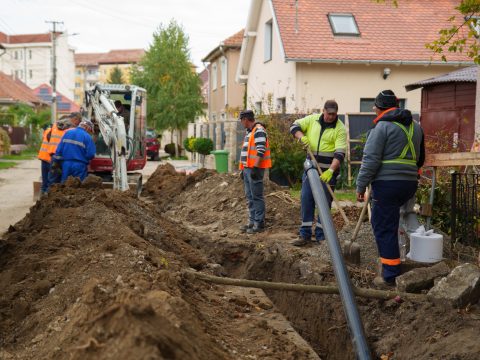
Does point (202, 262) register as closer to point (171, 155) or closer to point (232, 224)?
point (232, 224)

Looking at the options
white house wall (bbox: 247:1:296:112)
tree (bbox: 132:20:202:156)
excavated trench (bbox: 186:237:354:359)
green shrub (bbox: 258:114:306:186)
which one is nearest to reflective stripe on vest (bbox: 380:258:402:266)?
excavated trench (bbox: 186:237:354:359)

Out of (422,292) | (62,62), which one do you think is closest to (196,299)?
(422,292)

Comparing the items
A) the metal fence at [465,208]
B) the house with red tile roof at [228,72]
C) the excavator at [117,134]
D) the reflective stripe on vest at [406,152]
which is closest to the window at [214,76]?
the house with red tile roof at [228,72]

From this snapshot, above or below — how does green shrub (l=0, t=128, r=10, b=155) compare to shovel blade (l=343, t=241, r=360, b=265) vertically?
above

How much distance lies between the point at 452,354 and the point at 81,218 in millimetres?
5233

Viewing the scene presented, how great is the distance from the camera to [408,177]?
6.14 metres

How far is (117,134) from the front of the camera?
12.5m

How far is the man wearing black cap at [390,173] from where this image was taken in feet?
20.0

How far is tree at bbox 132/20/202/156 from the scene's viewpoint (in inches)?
1511

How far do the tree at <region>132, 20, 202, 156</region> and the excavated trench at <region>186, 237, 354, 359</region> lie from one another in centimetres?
2925

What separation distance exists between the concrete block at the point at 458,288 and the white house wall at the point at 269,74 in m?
14.0

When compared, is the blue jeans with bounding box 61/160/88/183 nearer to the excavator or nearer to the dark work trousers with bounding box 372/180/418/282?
the excavator

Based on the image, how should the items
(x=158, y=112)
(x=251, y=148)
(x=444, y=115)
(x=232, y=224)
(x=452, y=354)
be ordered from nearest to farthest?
(x=452, y=354), (x=251, y=148), (x=232, y=224), (x=444, y=115), (x=158, y=112)

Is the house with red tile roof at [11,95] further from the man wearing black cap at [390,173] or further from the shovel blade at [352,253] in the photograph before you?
the man wearing black cap at [390,173]
